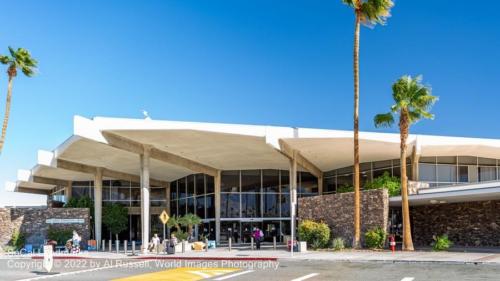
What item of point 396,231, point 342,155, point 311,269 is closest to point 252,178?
point 342,155

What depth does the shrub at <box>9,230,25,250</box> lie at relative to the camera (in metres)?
40.5

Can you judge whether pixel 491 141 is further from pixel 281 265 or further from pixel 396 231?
pixel 281 265

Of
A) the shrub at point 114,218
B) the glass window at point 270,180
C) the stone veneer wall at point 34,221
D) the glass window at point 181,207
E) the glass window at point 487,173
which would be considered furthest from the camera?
the glass window at point 181,207

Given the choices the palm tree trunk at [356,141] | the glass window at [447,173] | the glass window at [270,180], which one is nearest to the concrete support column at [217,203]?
the glass window at [270,180]

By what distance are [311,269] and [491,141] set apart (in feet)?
74.2

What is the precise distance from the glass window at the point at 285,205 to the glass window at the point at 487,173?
14.6m

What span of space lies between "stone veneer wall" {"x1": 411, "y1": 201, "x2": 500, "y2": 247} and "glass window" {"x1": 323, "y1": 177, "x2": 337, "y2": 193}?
10.6 m

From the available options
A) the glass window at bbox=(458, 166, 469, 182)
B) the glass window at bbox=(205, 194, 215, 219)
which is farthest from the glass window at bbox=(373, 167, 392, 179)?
the glass window at bbox=(205, 194, 215, 219)

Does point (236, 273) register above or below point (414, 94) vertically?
below

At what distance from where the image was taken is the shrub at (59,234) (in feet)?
135

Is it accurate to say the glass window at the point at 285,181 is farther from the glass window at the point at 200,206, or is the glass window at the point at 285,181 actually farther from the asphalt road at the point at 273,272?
the asphalt road at the point at 273,272

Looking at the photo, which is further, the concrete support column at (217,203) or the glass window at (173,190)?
the glass window at (173,190)

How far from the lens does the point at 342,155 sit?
40.1 m

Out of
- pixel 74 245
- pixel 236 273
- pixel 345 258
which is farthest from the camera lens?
pixel 74 245
